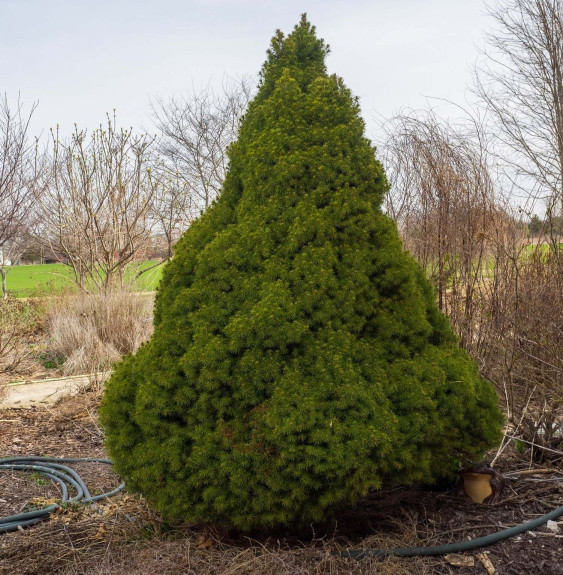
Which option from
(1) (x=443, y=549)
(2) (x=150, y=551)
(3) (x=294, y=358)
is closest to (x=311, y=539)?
(1) (x=443, y=549)

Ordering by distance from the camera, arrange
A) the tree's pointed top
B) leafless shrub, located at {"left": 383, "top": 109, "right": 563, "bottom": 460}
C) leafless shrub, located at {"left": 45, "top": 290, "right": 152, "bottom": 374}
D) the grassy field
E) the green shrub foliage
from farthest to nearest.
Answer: the grassy field, leafless shrub, located at {"left": 45, "top": 290, "right": 152, "bottom": 374}, leafless shrub, located at {"left": 383, "top": 109, "right": 563, "bottom": 460}, the tree's pointed top, the green shrub foliage

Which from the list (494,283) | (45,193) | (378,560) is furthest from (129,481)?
(45,193)

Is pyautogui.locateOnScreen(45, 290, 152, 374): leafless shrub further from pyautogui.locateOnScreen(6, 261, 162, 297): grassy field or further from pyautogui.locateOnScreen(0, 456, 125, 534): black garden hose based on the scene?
pyautogui.locateOnScreen(0, 456, 125, 534): black garden hose

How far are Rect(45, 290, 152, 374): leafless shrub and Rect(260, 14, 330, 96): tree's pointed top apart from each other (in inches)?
213

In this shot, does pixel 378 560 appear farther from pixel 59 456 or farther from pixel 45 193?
pixel 45 193

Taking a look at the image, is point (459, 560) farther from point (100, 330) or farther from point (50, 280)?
point (50, 280)

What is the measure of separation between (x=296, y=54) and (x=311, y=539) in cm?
254

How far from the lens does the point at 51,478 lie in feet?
13.2

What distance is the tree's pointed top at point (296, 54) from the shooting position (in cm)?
308

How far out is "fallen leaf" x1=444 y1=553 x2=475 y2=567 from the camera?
2.34m

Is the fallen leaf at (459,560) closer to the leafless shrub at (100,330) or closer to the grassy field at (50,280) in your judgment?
the grassy field at (50,280)

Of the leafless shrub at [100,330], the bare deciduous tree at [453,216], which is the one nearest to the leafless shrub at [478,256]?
the bare deciduous tree at [453,216]

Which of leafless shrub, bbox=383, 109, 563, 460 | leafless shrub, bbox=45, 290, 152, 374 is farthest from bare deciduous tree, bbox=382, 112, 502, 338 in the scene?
leafless shrub, bbox=45, 290, 152, 374

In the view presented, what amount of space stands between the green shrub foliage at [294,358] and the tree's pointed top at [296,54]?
0.68 feet
